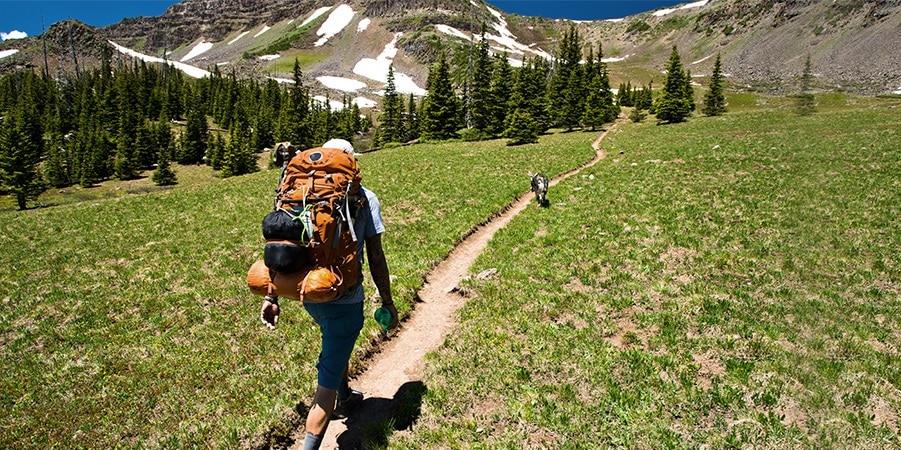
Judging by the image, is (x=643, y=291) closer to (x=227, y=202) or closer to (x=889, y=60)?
(x=227, y=202)

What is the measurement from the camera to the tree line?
57625mm

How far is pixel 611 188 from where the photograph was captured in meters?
21.6

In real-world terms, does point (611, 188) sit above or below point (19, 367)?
above

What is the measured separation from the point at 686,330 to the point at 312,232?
24.9 feet

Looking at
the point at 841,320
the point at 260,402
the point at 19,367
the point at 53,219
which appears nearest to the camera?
the point at 260,402

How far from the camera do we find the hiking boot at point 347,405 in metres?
6.77

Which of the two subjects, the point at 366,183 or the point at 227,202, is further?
the point at 366,183

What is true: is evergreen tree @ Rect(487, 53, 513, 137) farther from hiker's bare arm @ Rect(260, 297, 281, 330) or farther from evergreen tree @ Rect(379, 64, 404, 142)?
hiker's bare arm @ Rect(260, 297, 281, 330)

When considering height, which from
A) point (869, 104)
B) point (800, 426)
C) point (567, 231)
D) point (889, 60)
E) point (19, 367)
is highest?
point (889, 60)

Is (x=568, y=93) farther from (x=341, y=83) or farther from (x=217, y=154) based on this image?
(x=341, y=83)

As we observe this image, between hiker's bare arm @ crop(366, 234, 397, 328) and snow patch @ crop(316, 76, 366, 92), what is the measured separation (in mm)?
184100

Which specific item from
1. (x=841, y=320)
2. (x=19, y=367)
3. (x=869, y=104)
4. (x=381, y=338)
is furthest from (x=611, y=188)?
(x=19, y=367)

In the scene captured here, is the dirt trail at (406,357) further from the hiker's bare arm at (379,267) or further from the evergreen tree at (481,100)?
the evergreen tree at (481,100)

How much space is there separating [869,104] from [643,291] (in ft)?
20.3
